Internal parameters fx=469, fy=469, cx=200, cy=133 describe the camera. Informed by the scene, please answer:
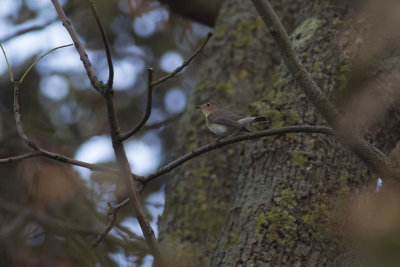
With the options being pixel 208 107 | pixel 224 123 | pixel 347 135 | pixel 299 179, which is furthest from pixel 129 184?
pixel 208 107

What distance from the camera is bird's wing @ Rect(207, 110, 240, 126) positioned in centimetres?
344

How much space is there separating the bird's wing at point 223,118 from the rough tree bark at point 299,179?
1.40ft

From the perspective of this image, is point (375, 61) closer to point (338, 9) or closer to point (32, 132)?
point (338, 9)

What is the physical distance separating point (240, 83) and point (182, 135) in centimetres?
69

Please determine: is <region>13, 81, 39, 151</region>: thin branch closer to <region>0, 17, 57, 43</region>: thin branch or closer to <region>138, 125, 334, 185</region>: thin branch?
<region>138, 125, 334, 185</region>: thin branch

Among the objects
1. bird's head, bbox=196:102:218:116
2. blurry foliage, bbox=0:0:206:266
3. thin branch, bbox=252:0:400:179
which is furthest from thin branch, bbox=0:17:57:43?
thin branch, bbox=252:0:400:179

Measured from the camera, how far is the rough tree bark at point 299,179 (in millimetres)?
2334

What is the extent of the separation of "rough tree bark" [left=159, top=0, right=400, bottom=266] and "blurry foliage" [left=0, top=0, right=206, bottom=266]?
1.99 ft

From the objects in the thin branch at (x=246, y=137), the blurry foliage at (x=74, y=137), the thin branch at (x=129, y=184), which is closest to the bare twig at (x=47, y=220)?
the blurry foliage at (x=74, y=137)

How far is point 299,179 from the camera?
2477 millimetres

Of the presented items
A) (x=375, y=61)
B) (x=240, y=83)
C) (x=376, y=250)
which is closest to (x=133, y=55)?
(x=240, y=83)

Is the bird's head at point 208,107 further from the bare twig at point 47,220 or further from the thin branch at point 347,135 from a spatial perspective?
the thin branch at point 347,135

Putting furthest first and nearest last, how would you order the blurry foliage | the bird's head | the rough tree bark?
the blurry foliage, the bird's head, the rough tree bark

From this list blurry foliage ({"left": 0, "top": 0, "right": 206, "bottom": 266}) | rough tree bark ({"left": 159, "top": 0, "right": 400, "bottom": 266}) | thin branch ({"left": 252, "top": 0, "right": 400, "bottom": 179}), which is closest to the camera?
thin branch ({"left": 252, "top": 0, "right": 400, "bottom": 179})
